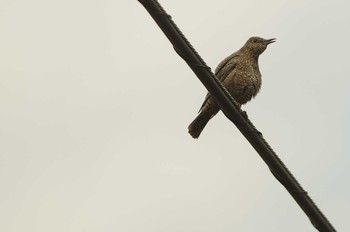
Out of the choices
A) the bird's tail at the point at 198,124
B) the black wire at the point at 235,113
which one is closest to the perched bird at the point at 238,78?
the bird's tail at the point at 198,124

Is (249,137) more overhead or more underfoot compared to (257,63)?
more underfoot

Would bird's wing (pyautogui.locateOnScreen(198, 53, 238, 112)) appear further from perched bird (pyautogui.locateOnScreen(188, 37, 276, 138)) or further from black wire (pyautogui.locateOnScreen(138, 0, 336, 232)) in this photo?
black wire (pyautogui.locateOnScreen(138, 0, 336, 232))

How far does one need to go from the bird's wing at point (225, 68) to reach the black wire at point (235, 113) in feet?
18.3

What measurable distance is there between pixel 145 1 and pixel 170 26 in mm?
246

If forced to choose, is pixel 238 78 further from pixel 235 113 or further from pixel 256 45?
pixel 235 113

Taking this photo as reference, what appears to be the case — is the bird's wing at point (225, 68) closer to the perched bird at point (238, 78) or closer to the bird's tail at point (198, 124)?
the perched bird at point (238, 78)

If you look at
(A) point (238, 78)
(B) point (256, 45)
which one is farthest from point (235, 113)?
(B) point (256, 45)

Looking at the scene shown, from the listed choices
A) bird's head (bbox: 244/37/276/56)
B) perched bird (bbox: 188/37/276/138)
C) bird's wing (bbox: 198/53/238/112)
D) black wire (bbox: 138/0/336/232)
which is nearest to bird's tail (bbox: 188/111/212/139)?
perched bird (bbox: 188/37/276/138)

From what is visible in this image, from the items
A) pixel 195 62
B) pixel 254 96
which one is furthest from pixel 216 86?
pixel 254 96

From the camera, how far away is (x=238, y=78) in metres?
11.0

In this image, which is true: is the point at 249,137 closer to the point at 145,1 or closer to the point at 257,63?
the point at 145,1

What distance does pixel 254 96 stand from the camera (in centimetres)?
1118

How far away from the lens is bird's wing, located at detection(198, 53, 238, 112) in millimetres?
11141

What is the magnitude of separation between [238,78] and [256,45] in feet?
2.94
